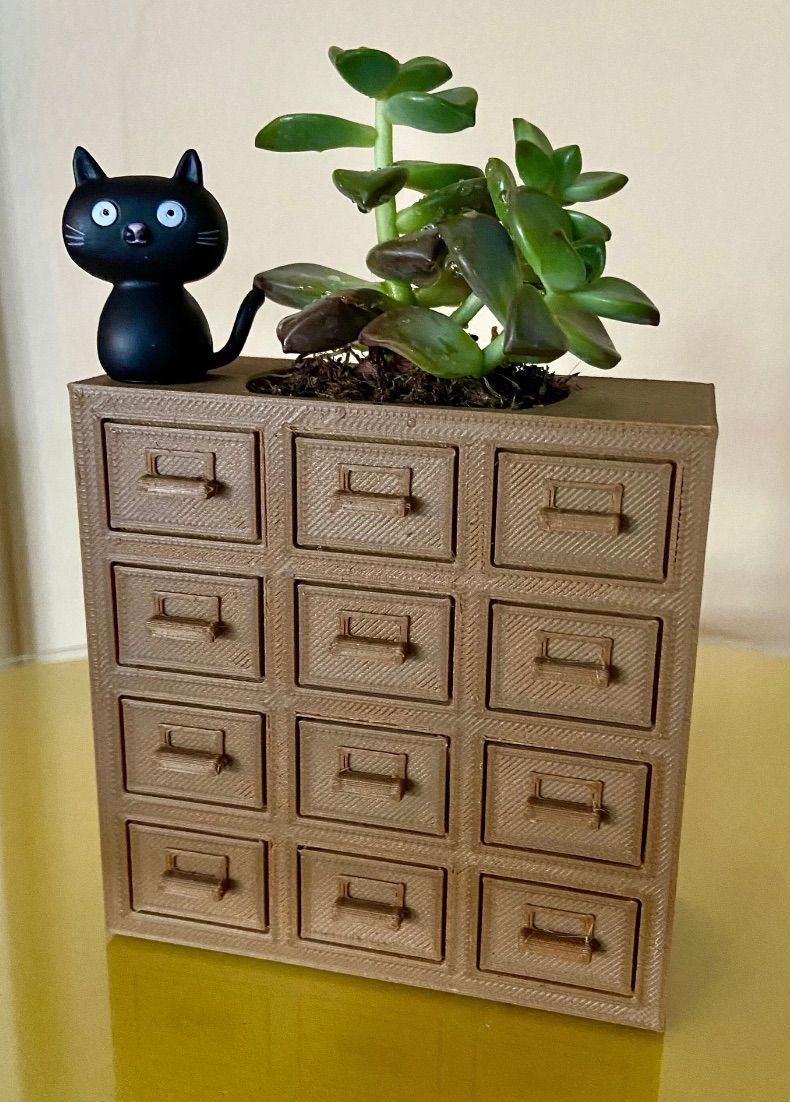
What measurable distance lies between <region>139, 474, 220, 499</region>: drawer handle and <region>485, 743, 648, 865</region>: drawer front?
→ 0.29 meters

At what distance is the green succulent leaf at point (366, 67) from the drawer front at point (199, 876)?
601mm

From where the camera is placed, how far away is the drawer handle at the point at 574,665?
2.78 feet

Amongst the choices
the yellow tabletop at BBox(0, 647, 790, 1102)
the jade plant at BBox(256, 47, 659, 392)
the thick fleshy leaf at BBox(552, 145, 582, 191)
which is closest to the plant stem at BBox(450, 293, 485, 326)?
the jade plant at BBox(256, 47, 659, 392)

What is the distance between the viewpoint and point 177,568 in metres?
0.92

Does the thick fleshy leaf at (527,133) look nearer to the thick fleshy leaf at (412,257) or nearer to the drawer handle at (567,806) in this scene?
the thick fleshy leaf at (412,257)

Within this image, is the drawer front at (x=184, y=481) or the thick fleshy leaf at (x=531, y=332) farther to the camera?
the drawer front at (x=184, y=481)

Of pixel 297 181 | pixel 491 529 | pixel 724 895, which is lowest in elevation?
pixel 724 895

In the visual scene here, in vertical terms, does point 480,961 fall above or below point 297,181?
below

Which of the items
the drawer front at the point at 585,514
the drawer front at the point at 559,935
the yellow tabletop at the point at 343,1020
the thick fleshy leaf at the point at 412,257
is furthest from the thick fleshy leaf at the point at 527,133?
the yellow tabletop at the point at 343,1020

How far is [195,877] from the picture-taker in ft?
3.29

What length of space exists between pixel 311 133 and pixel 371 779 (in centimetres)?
50

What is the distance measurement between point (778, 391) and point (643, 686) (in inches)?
30.0

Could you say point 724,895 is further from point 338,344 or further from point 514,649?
point 338,344

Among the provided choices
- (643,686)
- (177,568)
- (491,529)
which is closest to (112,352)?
(177,568)
